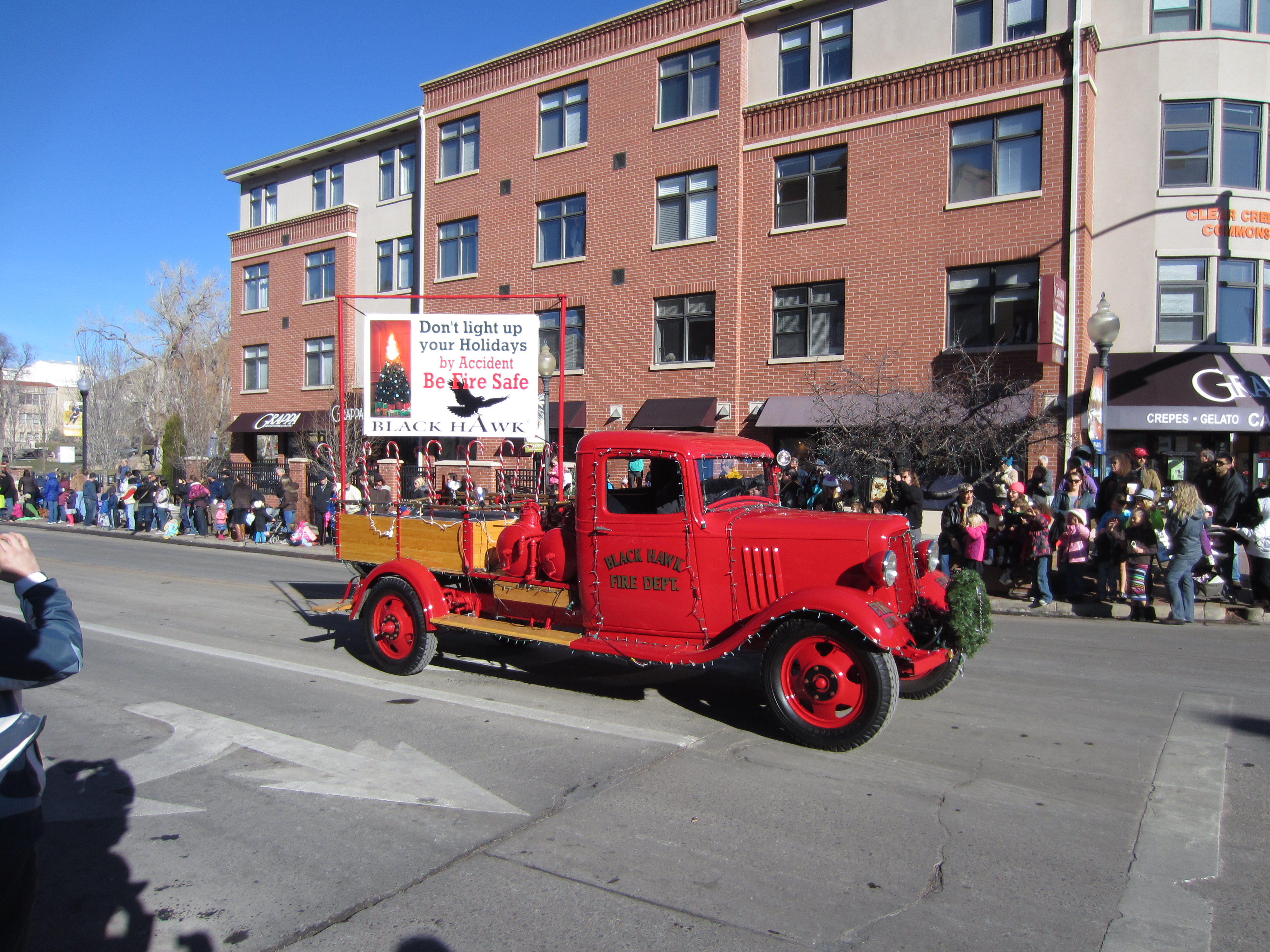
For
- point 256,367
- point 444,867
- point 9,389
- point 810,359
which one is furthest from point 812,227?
point 9,389

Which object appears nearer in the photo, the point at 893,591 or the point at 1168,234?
the point at 893,591

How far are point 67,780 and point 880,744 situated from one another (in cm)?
483

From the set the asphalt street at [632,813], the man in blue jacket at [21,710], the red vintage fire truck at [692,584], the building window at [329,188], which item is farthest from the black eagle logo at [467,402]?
the building window at [329,188]

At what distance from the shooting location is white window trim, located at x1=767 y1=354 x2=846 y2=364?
18078 mm

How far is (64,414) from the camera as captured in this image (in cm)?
8956

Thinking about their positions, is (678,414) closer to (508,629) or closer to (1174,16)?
(1174,16)

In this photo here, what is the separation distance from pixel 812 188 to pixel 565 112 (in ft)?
23.7

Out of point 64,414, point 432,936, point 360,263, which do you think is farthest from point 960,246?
point 64,414

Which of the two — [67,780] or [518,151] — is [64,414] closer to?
[518,151]

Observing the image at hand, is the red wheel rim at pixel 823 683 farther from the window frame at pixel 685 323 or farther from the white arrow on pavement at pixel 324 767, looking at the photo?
the window frame at pixel 685 323

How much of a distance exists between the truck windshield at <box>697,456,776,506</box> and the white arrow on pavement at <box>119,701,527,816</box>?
8.47 ft

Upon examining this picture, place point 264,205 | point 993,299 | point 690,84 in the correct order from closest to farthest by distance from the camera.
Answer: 1. point 993,299
2. point 690,84
3. point 264,205

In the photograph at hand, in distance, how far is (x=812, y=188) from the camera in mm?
18531

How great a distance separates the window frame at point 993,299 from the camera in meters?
16.2
